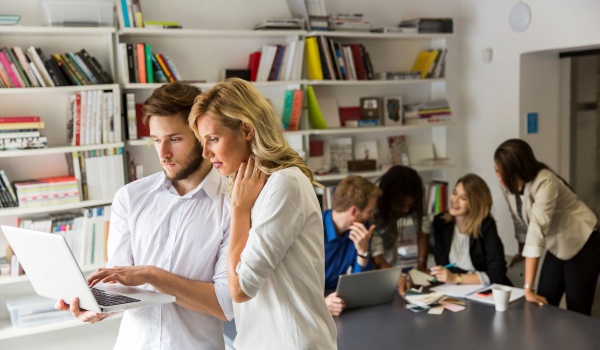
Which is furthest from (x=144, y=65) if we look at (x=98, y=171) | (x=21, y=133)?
(x=21, y=133)

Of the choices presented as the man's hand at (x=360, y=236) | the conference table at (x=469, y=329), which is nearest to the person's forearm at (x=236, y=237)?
the conference table at (x=469, y=329)

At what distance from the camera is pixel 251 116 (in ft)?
5.43

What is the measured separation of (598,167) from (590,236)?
127 centimetres

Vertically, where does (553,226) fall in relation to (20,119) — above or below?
below

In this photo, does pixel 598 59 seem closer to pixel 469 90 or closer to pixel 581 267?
pixel 469 90

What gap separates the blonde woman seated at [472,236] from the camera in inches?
140

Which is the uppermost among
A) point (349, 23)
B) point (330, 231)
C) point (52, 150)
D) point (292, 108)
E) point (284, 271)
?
point (349, 23)

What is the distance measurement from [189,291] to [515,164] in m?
2.39

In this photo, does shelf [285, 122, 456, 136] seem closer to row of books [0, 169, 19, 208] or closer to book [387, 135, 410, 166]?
book [387, 135, 410, 166]

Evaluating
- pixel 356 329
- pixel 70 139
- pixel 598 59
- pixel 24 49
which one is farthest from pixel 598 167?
pixel 24 49

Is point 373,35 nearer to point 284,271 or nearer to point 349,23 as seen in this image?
point 349,23

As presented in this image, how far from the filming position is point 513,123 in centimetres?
492

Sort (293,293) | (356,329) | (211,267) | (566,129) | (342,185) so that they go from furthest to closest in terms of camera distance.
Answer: (566,129) < (342,185) < (356,329) < (211,267) < (293,293)

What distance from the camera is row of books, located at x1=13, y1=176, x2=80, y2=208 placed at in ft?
12.3
